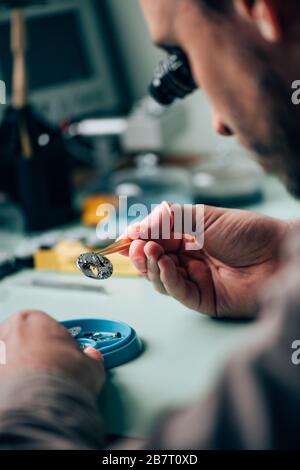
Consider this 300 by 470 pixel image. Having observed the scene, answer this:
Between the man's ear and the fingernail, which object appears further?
the fingernail

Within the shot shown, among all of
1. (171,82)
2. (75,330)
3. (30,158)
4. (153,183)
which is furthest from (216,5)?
(153,183)

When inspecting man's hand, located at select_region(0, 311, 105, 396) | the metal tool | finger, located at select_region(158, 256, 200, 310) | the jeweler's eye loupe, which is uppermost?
the jeweler's eye loupe

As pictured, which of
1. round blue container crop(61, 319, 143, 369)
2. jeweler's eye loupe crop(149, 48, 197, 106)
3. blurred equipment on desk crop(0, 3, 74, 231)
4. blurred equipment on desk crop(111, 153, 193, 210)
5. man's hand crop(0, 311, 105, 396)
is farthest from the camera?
blurred equipment on desk crop(111, 153, 193, 210)

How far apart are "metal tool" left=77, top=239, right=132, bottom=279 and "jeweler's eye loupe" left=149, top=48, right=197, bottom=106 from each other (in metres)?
A: 0.25

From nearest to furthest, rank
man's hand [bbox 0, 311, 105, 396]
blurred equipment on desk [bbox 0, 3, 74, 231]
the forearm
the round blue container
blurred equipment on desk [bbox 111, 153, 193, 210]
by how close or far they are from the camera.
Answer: the forearm
man's hand [bbox 0, 311, 105, 396]
the round blue container
blurred equipment on desk [bbox 0, 3, 74, 231]
blurred equipment on desk [bbox 111, 153, 193, 210]

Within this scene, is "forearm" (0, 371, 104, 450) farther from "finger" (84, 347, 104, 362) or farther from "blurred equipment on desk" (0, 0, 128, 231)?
"blurred equipment on desk" (0, 0, 128, 231)

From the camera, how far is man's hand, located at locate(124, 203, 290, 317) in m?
Answer: 0.98

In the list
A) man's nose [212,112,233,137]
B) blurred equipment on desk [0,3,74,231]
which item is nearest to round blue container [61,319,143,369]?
man's nose [212,112,233,137]

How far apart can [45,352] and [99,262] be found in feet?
0.84

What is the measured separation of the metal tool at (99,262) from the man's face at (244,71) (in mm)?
329

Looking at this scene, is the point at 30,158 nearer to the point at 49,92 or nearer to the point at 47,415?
the point at 49,92

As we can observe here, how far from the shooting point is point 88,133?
179cm

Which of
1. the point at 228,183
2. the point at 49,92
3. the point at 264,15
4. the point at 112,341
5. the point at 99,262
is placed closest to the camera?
the point at 264,15

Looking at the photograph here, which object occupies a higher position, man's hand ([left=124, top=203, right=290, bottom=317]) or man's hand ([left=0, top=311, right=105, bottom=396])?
man's hand ([left=124, top=203, right=290, bottom=317])
